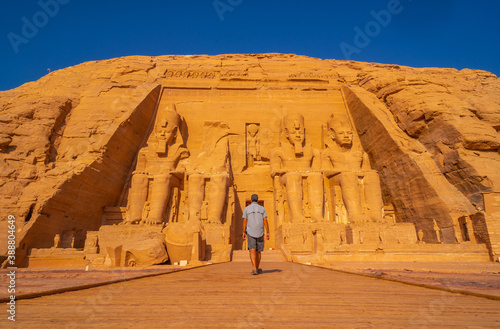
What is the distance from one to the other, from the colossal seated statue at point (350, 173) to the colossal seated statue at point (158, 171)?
15.7 feet

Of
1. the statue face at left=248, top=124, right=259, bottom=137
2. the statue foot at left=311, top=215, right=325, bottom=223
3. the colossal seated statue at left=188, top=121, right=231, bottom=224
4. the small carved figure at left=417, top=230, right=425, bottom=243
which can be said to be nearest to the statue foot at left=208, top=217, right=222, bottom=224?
the colossal seated statue at left=188, top=121, right=231, bottom=224

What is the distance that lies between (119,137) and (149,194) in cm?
208

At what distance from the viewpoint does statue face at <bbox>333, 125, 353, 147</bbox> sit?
10734 mm

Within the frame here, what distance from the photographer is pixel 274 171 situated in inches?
414

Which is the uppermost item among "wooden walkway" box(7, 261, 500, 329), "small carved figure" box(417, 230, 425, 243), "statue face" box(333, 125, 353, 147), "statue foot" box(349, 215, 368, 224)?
"statue face" box(333, 125, 353, 147)

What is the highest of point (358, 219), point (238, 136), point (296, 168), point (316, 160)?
point (238, 136)

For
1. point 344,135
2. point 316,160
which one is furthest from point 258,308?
point 344,135

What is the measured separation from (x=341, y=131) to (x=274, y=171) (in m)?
2.61

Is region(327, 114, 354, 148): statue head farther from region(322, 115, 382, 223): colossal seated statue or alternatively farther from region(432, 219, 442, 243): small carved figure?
region(432, 219, 442, 243): small carved figure

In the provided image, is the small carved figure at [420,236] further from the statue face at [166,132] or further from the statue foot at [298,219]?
the statue face at [166,132]

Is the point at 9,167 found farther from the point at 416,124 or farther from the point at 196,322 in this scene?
the point at 416,124

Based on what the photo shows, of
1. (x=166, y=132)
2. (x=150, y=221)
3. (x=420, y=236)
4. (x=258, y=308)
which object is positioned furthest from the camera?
(x=166, y=132)

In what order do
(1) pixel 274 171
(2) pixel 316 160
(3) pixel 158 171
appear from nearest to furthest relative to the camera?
(3) pixel 158 171
(1) pixel 274 171
(2) pixel 316 160

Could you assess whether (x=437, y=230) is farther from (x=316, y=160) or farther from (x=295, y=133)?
(x=295, y=133)
